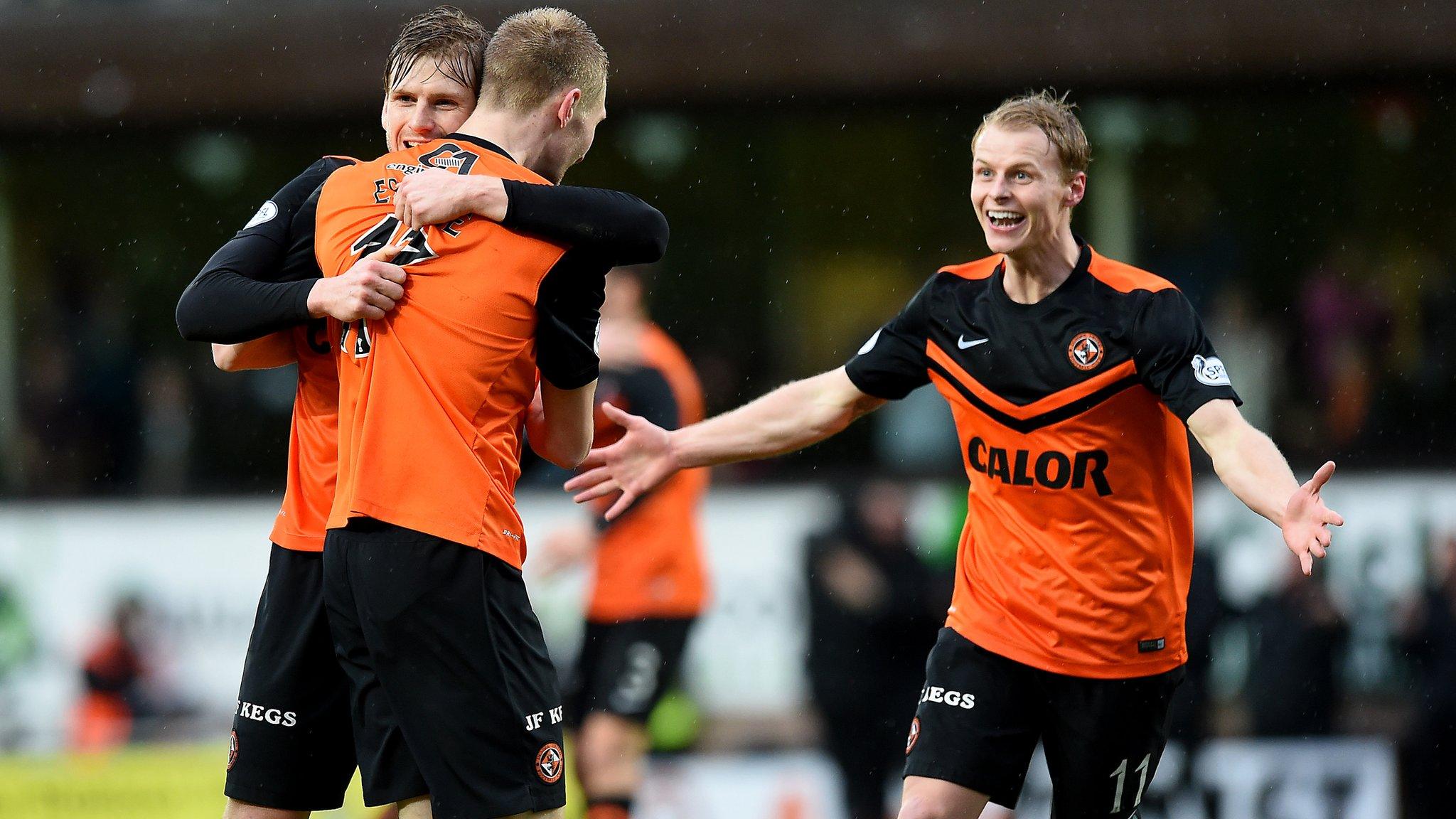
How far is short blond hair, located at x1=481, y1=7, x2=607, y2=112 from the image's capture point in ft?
11.9

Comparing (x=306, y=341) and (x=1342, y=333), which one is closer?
(x=306, y=341)

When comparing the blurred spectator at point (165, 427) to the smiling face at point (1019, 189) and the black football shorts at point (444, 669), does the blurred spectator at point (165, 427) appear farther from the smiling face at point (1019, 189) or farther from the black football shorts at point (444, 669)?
the black football shorts at point (444, 669)

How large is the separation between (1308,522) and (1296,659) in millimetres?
5454

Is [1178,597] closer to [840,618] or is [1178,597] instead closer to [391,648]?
[391,648]

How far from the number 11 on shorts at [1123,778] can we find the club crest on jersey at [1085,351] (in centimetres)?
107

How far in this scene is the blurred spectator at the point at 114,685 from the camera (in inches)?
365

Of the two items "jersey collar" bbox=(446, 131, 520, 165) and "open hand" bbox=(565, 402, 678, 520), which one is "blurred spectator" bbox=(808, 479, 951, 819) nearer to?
"open hand" bbox=(565, 402, 678, 520)

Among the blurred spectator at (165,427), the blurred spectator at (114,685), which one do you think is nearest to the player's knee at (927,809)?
the blurred spectator at (114,685)

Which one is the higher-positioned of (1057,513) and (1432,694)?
(1057,513)

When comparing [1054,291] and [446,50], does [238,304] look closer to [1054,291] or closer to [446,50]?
[446,50]

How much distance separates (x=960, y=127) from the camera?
A: 9953 millimetres

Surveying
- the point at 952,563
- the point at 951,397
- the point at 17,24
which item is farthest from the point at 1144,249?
the point at 17,24

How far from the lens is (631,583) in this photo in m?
7.28

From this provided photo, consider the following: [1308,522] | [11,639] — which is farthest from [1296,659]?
[11,639]
